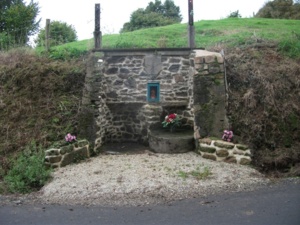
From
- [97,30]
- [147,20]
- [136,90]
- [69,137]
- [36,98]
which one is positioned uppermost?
[147,20]

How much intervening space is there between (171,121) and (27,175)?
14.4ft

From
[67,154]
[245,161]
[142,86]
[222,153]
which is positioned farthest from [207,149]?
[67,154]

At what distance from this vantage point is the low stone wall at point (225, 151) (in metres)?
7.23

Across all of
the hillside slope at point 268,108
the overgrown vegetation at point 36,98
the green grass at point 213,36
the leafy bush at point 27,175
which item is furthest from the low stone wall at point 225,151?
the green grass at point 213,36

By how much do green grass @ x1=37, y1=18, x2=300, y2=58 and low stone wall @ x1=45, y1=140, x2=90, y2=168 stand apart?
14.0 feet

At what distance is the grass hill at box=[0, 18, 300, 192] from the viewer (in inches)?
305

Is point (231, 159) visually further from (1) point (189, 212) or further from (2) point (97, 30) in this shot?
(2) point (97, 30)

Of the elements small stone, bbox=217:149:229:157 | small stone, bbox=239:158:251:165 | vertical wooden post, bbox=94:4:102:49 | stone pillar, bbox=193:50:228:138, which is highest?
vertical wooden post, bbox=94:4:102:49

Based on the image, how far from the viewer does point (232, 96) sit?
872cm

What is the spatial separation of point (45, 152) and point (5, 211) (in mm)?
2190

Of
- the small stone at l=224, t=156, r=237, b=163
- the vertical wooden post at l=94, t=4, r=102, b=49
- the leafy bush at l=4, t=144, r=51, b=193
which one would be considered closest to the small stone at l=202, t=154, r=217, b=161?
the small stone at l=224, t=156, r=237, b=163

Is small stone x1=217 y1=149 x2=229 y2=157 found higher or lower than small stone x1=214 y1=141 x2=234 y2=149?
lower

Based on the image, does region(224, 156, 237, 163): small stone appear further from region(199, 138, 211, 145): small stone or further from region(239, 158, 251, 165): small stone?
region(199, 138, 211, 145): small stone

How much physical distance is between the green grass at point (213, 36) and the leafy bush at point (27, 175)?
17.2 ft
